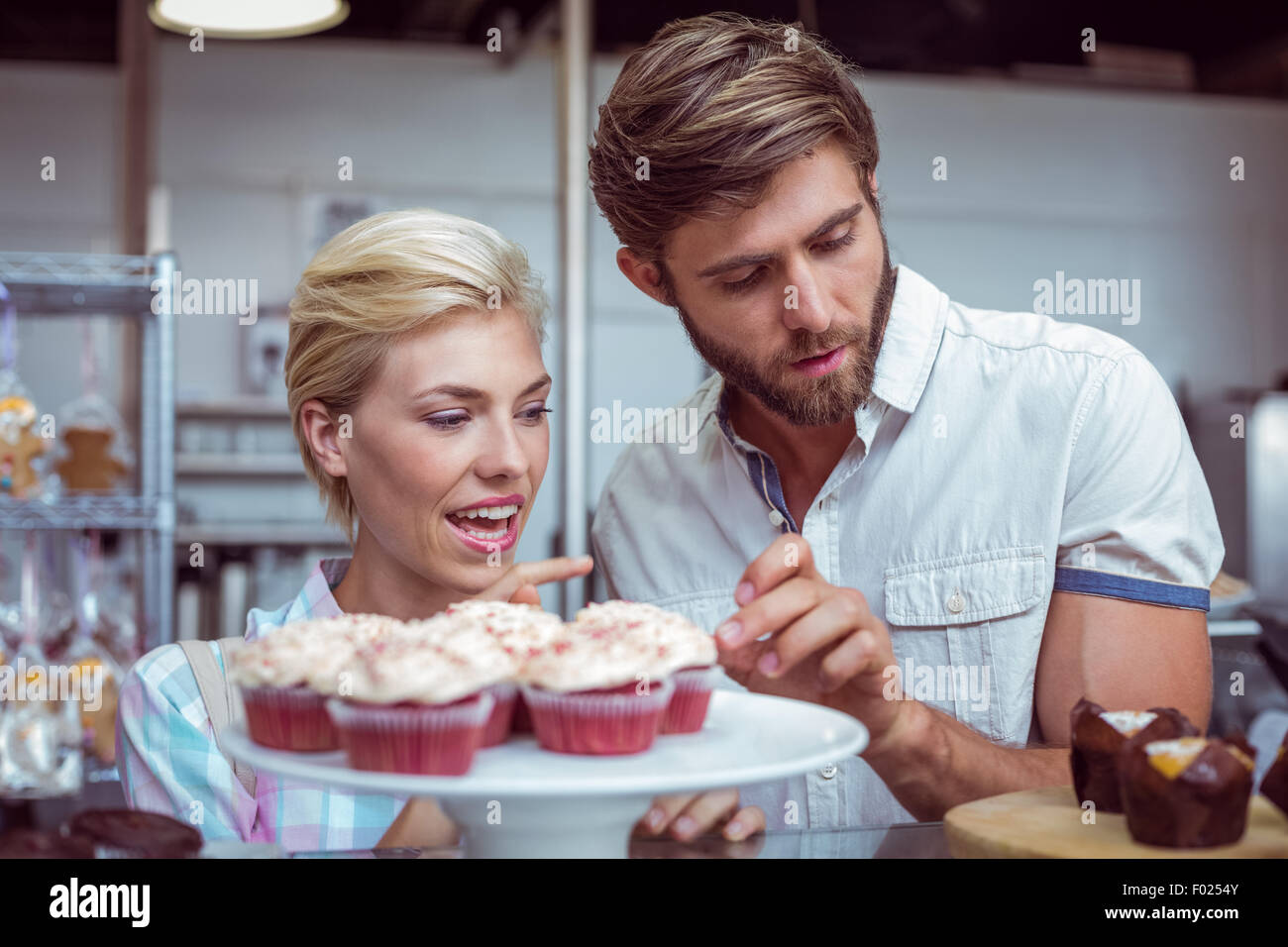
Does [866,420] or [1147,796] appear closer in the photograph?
[1147,796]

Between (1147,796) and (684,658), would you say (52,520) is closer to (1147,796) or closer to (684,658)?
(684,658)

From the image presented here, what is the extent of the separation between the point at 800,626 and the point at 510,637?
0.24 metres

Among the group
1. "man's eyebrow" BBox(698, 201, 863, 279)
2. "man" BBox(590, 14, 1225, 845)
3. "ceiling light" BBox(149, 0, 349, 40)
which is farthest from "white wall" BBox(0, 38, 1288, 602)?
"man's eyebrow" BBox(698, 201, 863, 279)

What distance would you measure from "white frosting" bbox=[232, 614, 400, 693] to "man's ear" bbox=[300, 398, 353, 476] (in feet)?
1.83

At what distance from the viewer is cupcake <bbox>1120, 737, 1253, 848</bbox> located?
86cm

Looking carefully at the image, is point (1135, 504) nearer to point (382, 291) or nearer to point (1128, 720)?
point (1128, 720)

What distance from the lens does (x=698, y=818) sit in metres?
1.04

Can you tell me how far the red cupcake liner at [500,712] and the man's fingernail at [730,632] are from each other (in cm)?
17

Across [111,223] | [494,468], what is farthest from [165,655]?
[111,223]

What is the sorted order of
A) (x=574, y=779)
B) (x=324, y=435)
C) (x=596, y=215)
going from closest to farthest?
(x=574, y=779), (x=324, y=435), (x=596, y=215)

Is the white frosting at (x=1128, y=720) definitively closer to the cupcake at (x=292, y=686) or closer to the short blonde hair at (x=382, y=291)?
the cupcake at (x=292, y=686)

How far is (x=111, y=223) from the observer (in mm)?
6016

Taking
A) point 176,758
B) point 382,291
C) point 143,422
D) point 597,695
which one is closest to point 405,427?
point 382,291
